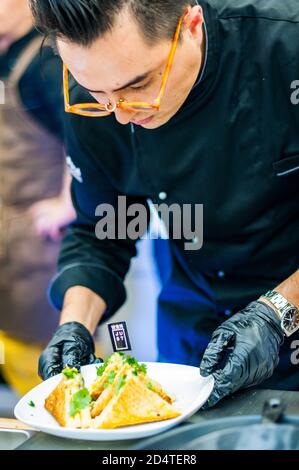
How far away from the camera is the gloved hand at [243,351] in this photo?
2021mm

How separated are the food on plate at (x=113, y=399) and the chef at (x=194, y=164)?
18 centimetres

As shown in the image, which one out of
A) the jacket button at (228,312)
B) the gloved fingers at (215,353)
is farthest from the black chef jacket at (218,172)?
the gloved fingers at (215,353)

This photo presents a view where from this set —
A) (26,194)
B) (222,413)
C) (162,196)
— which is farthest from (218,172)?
(26,194)

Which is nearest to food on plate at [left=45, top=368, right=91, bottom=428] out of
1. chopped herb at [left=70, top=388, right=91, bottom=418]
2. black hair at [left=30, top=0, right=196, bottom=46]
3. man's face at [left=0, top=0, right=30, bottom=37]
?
chopped herb at [left=70, top=388, right=91, bottom=418]

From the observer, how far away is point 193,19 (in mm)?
2143

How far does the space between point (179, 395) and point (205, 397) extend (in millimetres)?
134

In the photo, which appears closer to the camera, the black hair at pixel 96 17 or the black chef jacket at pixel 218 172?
the black hair at pixel 96 17

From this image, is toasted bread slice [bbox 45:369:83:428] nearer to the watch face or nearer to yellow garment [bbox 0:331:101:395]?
the watch face

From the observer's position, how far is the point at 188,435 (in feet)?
5.46

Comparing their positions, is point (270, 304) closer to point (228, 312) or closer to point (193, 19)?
point (228, 312)

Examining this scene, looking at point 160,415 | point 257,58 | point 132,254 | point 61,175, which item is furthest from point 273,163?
point 61,175

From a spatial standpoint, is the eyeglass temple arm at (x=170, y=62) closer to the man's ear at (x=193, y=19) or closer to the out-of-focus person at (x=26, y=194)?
the man's ear at (x=193, y=19)
